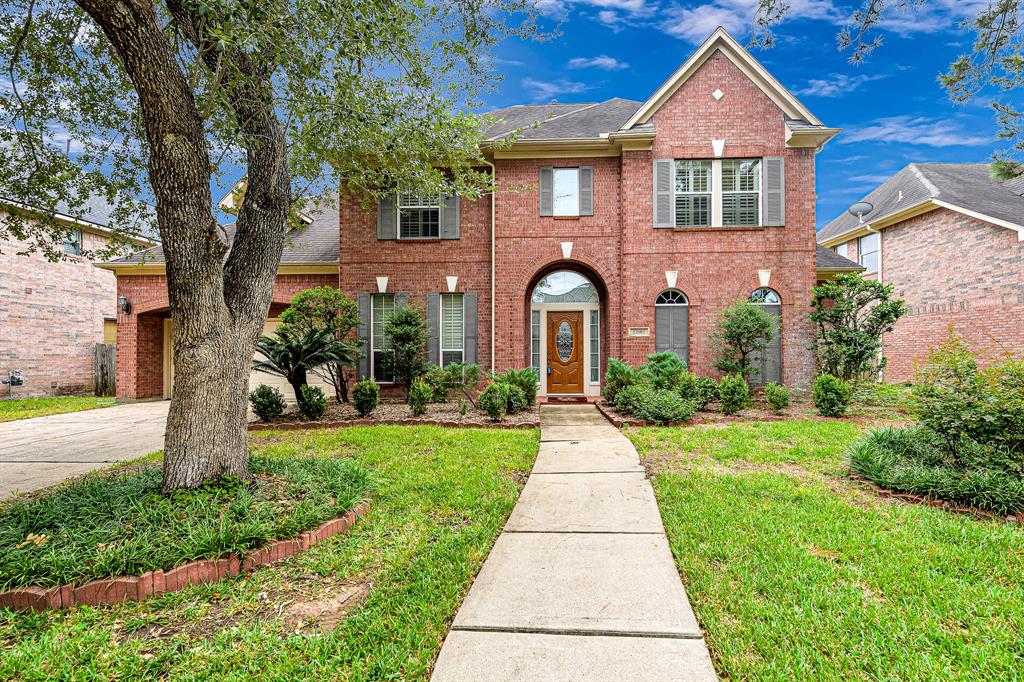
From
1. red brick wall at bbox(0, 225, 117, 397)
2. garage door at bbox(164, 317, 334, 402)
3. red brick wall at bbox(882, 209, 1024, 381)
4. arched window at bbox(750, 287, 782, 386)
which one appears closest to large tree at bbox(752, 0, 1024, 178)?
arched window at bbox(750, 287, 782, 386)

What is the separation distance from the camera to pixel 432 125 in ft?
21.6

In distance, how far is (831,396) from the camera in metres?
7.98

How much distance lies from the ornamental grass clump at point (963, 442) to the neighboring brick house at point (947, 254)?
8.27m

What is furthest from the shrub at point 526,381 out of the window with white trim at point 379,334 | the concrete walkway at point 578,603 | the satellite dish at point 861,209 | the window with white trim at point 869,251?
the satellite dish at point 861,209

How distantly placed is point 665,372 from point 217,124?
323 inches

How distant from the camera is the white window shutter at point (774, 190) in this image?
10289mm

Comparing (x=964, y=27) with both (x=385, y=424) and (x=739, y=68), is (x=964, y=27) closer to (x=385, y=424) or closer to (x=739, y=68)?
(x=739, y=68)

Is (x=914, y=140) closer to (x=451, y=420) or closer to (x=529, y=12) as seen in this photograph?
(x=529, y=12)

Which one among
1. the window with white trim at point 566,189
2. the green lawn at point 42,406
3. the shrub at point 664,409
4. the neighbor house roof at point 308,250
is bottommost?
the green lawn at point 42,406

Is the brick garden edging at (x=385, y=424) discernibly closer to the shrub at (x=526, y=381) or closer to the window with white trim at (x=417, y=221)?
the shrub at (x=526, y=381)

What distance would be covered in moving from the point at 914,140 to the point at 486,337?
22460 mm

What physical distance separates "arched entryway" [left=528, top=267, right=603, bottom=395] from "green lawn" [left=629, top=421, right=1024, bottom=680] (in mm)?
6555

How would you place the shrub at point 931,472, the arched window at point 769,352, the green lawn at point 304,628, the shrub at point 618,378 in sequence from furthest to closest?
the arched window at point 769,352 → the shrub at point 618,378 → the shrub at point 931,472 → the green lawn at point 304,628

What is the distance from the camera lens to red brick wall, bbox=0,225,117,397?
13461 millimetres
